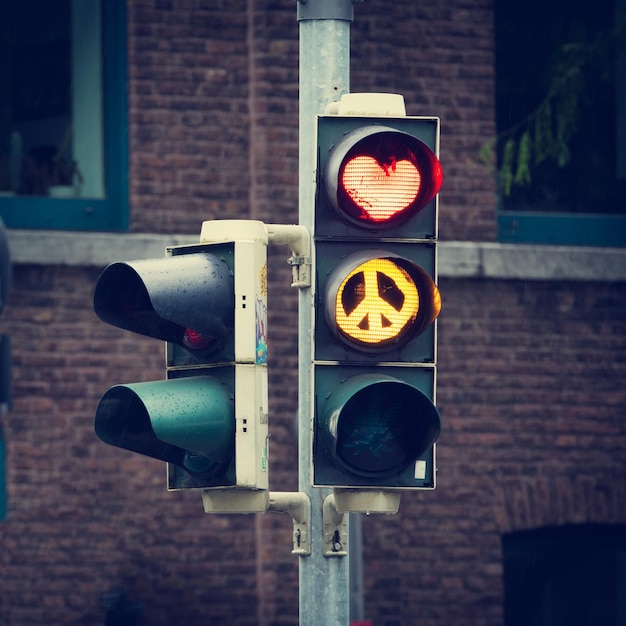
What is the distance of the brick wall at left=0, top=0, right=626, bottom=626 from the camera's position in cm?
941

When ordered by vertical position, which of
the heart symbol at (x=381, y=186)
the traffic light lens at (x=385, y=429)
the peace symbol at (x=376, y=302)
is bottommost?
the traffic light lens at (x=385, y=429)

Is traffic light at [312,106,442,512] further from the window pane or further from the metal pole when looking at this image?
the window pane

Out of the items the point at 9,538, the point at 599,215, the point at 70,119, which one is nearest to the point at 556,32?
the point at 599,215

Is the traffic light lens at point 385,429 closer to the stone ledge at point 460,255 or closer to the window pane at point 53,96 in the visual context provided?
the stone ledge at point 460,255

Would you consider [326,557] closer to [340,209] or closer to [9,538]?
[340,209]

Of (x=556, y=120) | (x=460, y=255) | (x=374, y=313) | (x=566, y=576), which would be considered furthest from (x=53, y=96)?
(x=374, y=313)

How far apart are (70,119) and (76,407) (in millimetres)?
2037

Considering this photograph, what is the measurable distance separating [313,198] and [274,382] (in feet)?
16.8

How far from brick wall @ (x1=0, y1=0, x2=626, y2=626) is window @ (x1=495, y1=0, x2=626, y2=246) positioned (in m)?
0.30

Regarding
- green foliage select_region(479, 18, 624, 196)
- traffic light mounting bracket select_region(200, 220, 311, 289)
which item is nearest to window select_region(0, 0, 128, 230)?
green foliage select_region(479, 18, 624, 196)

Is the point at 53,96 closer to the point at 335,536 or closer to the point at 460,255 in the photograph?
the point at 460,255

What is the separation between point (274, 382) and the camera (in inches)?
379

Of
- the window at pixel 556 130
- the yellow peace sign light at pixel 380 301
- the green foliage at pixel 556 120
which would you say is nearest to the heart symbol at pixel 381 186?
the yellow peace sign light at pixel 380 301

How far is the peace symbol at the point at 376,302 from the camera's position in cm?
415
